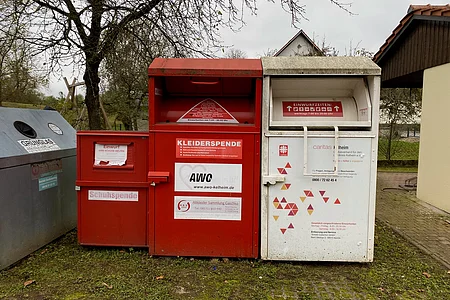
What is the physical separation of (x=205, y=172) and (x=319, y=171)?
1142 millimetres

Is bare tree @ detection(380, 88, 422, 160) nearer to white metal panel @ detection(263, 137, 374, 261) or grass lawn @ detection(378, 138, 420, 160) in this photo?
grass lawn @ detection(378, 138, 420, 160)

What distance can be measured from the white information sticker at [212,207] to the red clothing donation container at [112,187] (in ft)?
1.64

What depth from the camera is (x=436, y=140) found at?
6094 millimetres

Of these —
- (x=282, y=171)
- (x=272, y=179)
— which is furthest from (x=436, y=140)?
(x=272, y=179)

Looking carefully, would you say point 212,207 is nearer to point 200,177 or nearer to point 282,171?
point 200,177

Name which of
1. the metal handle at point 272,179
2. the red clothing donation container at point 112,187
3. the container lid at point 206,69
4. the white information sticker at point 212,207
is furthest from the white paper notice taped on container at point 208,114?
the white information sticker at point 212,207

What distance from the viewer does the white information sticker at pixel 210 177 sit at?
11.3 ft

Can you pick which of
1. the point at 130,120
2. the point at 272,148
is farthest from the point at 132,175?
the point at 130,120

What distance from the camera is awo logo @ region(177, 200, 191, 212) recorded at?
350 centimetres

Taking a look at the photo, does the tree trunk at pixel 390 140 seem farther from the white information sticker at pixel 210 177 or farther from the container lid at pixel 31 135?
the container lid at pixel 31 135

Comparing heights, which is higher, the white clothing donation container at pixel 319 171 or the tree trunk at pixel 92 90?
the tree trunk at pixel 92 90

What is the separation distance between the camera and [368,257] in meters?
3.42

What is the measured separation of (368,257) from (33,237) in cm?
350

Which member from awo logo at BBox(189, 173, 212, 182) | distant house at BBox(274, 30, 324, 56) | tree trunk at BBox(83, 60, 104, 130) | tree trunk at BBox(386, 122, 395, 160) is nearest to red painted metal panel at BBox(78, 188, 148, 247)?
awo logo at BBox(189, 173, 212, 182)
